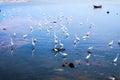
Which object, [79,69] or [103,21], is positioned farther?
[103,21]

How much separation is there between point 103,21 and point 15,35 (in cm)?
1836

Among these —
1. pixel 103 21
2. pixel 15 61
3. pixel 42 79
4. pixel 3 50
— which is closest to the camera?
pixel 42 79

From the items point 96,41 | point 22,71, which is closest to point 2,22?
point 96,41

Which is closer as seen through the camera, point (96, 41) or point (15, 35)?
→ point (96, 41)

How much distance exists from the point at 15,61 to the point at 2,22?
28836 mm

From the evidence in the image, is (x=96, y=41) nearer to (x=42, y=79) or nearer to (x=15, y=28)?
(x=42, y=79)

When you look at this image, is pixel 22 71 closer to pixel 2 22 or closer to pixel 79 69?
pixel 79 69

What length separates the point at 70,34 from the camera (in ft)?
153

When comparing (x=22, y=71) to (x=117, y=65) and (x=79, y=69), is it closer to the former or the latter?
(x=79, y=69)

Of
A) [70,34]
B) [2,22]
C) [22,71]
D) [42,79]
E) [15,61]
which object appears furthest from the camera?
[2,22]

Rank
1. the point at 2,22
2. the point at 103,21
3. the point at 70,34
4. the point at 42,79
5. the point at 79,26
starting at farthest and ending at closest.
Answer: the point at 2,22 < the point at 103,21 < the point at 79,26 < the point at 70,34 < the point at 42,79

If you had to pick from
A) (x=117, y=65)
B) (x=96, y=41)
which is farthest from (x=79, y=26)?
(x=117, y=65)

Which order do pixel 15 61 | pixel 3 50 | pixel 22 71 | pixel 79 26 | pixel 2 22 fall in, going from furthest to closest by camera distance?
pixel 2 22
pixel 79 26
pixel 3 50
pixel 15 61
pixel 22 71

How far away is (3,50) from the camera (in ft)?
130
